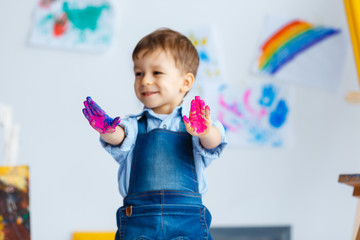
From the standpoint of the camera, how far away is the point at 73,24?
1959 mm

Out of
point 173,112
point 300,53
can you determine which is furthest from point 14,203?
point 300,53

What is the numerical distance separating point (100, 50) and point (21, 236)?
786 mm

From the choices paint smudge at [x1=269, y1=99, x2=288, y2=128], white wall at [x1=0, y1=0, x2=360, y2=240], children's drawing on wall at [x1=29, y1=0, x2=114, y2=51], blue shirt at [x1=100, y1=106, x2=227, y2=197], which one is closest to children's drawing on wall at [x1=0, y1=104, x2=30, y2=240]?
white wall at [x1=0, y1=0, x2=360, y2=240]

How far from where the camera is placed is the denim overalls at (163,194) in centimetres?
96

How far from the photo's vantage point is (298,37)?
213cm

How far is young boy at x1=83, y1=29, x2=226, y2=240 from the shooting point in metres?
0.96

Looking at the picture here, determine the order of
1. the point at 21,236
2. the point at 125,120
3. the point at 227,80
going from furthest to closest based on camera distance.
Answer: the point at 227,80 → the point at 21,236 → the point at 125,120

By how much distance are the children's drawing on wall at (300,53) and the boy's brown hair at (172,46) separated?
1.07 m

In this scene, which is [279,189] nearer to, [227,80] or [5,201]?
[227,80]

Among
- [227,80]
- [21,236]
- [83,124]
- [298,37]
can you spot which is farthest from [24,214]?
[298,37]

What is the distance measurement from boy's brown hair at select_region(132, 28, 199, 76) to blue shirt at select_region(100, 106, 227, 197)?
0.34ft

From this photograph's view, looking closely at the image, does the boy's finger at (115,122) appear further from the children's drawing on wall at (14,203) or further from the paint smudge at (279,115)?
the paint smudge at (279,115)

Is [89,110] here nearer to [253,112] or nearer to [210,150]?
[210,150]

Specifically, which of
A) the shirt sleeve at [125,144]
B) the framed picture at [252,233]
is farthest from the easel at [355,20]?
the shirt sleeve at [125,144]
